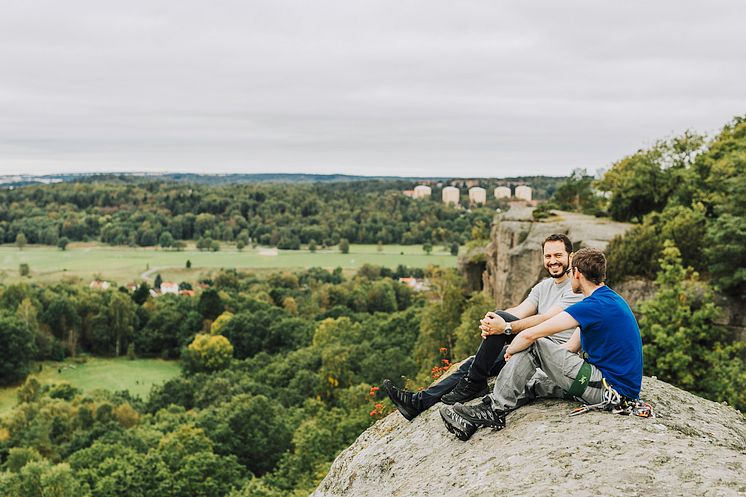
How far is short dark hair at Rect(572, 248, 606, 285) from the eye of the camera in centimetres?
588

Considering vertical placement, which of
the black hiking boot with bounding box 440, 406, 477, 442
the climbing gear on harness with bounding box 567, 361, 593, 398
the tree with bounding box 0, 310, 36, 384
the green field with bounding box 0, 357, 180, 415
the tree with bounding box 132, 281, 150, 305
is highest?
the climbing gear on harness with bounding box 567, 361, 593, 398

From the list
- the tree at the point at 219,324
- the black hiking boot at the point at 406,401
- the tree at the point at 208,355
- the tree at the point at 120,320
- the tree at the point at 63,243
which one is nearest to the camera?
the black hiking boot at the point at 406,401

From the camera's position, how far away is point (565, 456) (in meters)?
5.24

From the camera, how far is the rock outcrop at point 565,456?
15.6 feet

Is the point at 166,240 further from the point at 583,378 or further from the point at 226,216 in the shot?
the point at 583,378

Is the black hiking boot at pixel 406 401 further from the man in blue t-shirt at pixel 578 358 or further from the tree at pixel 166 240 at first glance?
the tree at pixel 166 240

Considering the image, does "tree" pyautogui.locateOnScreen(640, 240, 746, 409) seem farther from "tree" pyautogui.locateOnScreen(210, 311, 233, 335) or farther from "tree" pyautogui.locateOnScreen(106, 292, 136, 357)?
"tree" pyautogui.locateOnScreen(106, 292, 136, 357)

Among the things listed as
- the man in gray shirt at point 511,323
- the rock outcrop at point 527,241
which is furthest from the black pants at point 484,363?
the rock outcrop at point 527,241

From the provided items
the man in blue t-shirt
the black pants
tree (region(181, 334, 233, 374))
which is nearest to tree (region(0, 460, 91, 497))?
the black pants

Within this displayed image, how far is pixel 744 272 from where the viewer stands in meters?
17.2

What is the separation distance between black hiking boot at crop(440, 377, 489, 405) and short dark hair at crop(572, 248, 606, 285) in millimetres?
1761

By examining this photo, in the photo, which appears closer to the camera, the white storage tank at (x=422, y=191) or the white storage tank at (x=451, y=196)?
the white storage tank at (x=451, y=196)

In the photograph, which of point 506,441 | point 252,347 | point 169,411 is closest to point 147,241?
point 252,347

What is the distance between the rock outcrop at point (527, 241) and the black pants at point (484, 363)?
15.6 m
